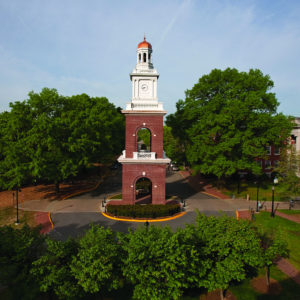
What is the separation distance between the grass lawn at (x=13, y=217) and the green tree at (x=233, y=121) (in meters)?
19.9

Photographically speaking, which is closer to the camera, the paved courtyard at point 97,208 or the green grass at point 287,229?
the green grass at point 287,229

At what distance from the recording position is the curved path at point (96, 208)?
64.4 ft

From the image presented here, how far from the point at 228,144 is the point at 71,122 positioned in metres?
19.3

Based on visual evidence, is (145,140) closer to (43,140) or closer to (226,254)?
(43,140)

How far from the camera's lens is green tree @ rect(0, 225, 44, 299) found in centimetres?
823

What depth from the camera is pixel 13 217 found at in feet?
71.6

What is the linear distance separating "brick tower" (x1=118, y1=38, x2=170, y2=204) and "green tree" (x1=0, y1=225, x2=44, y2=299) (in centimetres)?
1283

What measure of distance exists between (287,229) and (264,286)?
9187 mm

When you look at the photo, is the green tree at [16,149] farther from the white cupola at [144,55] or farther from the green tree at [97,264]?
the green tree at [97,264]

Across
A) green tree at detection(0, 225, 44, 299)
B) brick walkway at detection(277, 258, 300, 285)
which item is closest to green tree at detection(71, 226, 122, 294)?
green tree at detection(0, 225, 44, 299)

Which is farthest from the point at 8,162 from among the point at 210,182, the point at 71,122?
the point at 210,182

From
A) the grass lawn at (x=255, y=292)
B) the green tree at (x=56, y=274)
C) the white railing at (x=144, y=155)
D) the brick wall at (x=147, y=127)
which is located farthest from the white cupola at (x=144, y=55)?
the grass lawn at (x=255, y=292)

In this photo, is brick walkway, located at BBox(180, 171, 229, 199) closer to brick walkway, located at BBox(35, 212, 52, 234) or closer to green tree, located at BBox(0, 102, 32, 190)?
brick walkway, located at BBox(35, 212, 52, 234)

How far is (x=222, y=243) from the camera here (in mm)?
9805
